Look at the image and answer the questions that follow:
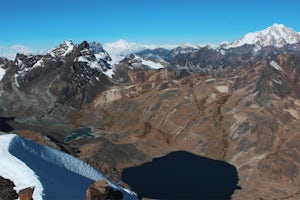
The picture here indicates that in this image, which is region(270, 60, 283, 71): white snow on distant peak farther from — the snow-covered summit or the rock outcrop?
the rock outcrop

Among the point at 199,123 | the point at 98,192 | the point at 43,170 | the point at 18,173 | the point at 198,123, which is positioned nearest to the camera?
the point at 98,192

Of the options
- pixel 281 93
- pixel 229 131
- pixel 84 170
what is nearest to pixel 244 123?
pixel 229 131

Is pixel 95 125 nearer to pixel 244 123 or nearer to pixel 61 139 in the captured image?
pixel 61 139

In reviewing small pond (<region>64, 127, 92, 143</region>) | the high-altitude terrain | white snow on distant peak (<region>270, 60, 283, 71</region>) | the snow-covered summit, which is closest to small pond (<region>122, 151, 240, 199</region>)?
the high-altitude terrain

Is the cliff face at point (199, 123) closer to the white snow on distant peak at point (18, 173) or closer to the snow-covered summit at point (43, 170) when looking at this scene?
the snow-covered summit at point (43, 170)

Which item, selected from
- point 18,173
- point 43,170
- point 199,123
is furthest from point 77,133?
point 18,173

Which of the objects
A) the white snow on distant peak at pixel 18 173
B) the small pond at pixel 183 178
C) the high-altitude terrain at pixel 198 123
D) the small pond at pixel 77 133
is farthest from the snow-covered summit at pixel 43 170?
the small pond at pixel 77 133

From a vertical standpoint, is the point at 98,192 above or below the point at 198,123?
above

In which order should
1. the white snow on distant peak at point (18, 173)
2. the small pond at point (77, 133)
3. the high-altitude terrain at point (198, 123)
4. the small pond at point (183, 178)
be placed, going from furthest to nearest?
the small pond at point (77, 133) → the high-altitude terrain at point (198, 123) → the small pond at point (183, 178) → the white snow on distant peak at point (18, 173)

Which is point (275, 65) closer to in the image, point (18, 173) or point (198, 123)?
point (198, 123)
